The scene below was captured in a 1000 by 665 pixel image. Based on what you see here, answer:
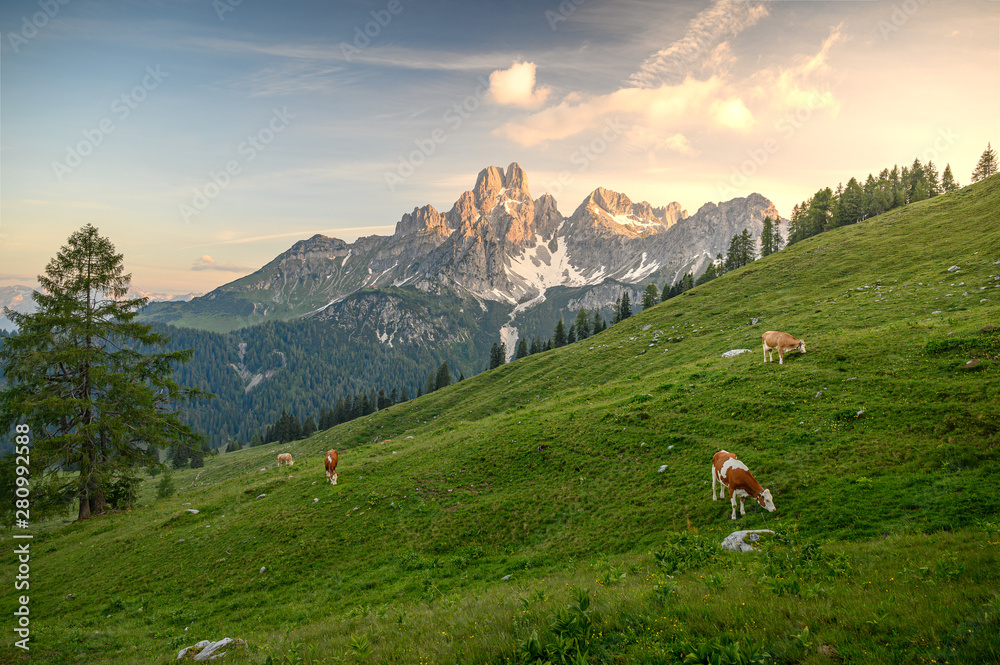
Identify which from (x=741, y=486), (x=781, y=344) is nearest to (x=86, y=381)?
(x=741, y=486)

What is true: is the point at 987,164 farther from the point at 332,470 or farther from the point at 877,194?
the point at 332,470

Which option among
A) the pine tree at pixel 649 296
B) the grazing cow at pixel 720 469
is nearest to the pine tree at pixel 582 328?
the pine tree at pixel 649 296

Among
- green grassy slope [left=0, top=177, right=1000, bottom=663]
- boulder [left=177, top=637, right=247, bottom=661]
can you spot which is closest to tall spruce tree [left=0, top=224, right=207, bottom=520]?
green grassy slope [left=0, top=177, right=1000, bottom=663]

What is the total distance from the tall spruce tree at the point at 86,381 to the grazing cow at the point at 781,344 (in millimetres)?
39226

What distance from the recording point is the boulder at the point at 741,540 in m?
10.7

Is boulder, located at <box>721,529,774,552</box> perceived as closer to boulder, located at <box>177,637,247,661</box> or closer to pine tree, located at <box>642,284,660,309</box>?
boulder, located at <box>177,637,247,661</box>

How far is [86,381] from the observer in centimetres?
2670

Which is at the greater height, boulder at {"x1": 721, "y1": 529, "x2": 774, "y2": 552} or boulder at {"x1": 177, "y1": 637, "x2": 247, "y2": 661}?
boulder at {"x1": 721, "y1": 529, "x2": 774, "y2": 552}

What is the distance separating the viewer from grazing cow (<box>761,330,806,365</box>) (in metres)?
23.5

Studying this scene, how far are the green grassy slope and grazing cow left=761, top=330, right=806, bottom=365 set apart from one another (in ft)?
2.15

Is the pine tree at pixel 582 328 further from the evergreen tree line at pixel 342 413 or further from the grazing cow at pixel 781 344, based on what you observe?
the grazing cow at pixel 781 344

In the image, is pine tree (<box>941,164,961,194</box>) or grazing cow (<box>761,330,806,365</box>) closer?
grazing cow (<box>761,330,806,365</box>)

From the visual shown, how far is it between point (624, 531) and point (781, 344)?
1680 centimetres

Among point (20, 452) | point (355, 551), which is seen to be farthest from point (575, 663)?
point (20, 452)
